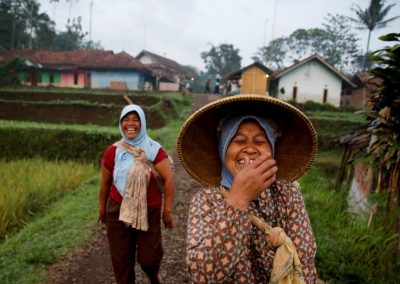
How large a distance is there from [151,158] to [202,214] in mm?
1748

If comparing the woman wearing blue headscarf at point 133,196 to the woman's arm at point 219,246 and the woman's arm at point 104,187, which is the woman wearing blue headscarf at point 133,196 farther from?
the woman's arm at point 219,246

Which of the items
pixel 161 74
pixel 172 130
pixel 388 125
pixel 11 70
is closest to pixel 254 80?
pixel 161 74

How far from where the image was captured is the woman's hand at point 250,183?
1.16 m

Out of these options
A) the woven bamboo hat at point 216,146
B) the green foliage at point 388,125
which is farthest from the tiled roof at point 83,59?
the woven bamboo hat at point 216,146

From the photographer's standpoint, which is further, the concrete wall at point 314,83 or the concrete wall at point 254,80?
the concrete wall at point 254,80

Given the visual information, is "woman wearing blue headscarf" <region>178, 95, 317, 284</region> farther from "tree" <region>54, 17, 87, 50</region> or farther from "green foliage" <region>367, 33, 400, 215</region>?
"tree" <region>54, 17, 87, 50</region>

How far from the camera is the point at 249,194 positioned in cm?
116

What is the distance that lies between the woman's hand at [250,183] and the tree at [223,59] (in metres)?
54.2

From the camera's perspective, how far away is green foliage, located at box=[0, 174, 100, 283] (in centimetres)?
351

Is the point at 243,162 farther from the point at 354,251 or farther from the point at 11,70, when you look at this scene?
the point at 11,70

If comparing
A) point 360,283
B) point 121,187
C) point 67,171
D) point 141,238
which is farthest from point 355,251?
point 67,171

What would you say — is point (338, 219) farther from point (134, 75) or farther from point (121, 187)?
point (134, 75)

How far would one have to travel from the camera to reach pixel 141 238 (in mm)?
2898

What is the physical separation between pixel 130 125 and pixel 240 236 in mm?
2009
